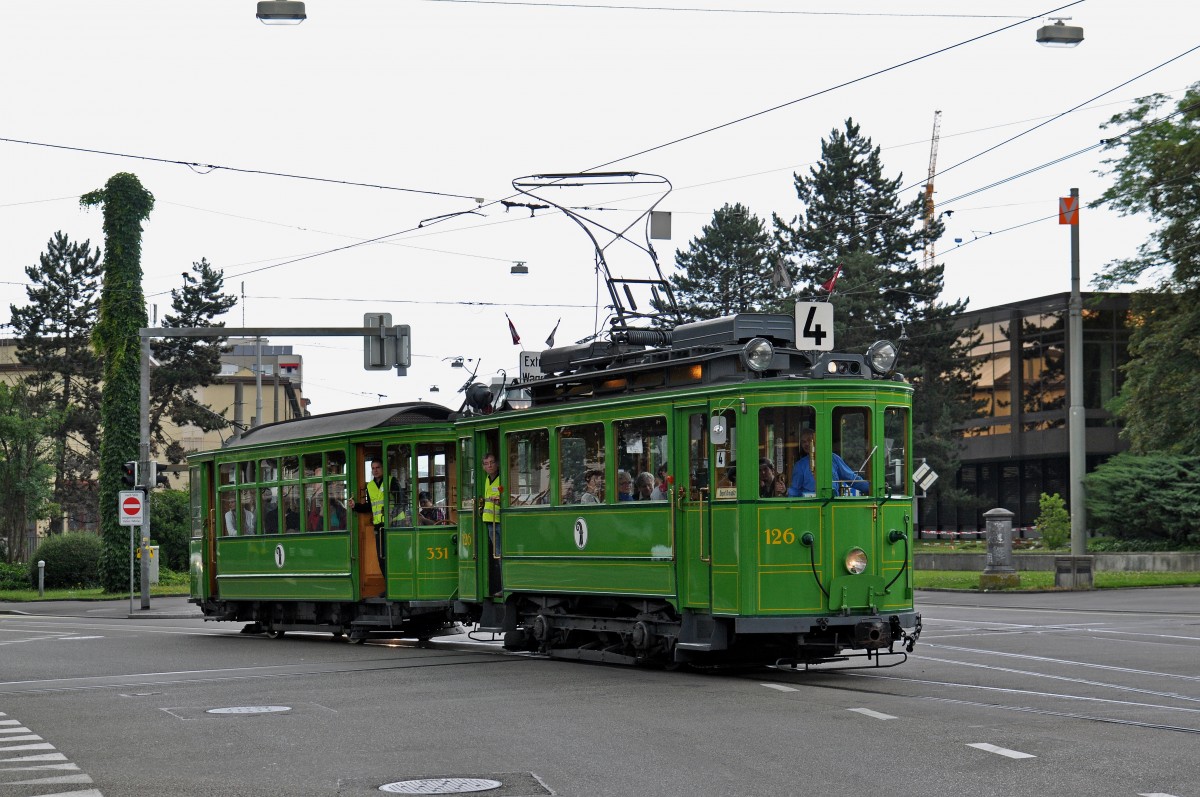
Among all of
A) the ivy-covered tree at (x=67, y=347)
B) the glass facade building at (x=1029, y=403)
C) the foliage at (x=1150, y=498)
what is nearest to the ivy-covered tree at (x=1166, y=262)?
the foliage at (x=1150, y=498)

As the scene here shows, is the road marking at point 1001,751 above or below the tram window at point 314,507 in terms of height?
below

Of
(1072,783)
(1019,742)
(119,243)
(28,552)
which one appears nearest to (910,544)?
(1019,742)

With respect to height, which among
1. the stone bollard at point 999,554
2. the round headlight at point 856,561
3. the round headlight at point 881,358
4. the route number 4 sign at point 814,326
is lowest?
the stone bollard at point 999,554

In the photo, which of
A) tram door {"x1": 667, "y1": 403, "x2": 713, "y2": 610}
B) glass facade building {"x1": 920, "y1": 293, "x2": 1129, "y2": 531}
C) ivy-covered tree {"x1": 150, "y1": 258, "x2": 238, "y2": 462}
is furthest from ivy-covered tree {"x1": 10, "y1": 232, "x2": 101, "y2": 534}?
tram door {"x1": 667, "y1": 403, "x2": 713, "y2": 610}

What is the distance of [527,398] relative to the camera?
18.8 m

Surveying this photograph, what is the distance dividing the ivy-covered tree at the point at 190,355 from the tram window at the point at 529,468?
53523mm

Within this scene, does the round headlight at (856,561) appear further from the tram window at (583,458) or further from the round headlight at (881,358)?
the tram window at (583,458)

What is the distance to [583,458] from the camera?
17219mm

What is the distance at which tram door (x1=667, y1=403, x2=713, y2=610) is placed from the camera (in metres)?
15.5

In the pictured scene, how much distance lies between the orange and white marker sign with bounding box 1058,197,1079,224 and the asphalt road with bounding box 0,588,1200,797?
1427 cm

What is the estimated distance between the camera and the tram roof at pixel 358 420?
68.9 ft

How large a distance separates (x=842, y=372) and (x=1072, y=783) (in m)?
7.55

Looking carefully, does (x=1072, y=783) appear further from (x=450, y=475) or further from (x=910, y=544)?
(x=450, y=475)

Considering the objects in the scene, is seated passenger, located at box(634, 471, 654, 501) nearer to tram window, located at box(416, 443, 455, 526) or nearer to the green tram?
the green tram
